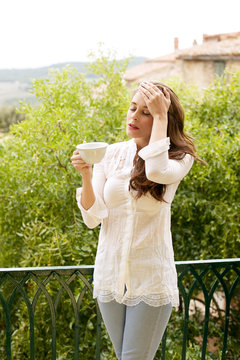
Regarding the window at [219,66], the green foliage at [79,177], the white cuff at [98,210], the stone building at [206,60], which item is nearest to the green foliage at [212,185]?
the green foliage at [79,177]

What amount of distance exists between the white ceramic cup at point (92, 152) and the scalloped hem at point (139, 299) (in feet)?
1.63

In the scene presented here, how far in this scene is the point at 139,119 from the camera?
58.9 inches

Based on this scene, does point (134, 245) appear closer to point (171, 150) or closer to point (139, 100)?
point (171, 150)

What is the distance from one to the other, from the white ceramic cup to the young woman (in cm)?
8

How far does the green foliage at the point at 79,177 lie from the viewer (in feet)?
10.6

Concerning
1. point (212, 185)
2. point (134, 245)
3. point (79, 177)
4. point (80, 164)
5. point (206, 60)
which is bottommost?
point (212, 185)

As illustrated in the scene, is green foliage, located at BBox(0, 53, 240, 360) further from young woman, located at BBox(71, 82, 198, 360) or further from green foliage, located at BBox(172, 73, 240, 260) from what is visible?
young woman, located at BBox(71, 82, 198, 360)

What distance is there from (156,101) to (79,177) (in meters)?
1.98

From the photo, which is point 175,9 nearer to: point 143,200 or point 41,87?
point 41,87

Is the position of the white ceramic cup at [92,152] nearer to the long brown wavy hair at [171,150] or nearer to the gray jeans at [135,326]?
the long brown wavy hair at [171,150]

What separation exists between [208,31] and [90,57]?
11.4 m

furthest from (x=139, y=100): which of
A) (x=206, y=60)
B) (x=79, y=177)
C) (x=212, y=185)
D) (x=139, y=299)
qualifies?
(x=206, y=60)

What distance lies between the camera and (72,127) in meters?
3.19

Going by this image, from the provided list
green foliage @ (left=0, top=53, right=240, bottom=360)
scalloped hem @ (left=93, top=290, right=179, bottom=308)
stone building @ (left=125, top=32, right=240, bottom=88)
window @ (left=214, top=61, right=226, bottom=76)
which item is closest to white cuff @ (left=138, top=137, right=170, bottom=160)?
scalloped hem @ (left=93, top=290, right=179, bottom=308)
